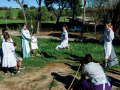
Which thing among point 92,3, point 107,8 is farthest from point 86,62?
point 92,3

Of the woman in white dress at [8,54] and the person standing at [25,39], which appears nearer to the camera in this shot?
the woman in white dress at [8,54]

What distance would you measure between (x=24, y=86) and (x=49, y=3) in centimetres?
4071

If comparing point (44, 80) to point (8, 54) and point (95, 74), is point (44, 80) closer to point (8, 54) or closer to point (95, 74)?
point (8, 54)

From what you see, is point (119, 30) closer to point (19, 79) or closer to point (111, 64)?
point (111, 64)

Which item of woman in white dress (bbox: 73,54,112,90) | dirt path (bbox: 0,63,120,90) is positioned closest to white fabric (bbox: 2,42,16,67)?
dirt path (bbox: 0,63,120,90)

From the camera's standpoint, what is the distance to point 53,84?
5.32 m

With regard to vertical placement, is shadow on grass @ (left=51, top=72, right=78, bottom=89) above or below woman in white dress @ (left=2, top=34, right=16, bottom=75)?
below

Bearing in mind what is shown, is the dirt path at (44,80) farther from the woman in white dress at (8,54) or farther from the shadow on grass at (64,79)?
the woman in white dress at (8,54)

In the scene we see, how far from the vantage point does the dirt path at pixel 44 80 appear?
519 cm

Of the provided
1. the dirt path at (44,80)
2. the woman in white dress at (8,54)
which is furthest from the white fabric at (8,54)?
the dirt path at (44,80)

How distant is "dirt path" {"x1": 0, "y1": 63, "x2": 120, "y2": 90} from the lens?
17.0 feet

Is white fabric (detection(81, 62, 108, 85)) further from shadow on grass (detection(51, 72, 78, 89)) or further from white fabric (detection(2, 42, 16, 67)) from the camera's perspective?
white fabric (detection(2, 42, 16, 67))

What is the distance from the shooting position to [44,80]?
18.9 ft

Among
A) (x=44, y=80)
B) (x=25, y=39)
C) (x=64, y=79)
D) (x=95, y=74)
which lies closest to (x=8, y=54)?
(x=44, y=80)
